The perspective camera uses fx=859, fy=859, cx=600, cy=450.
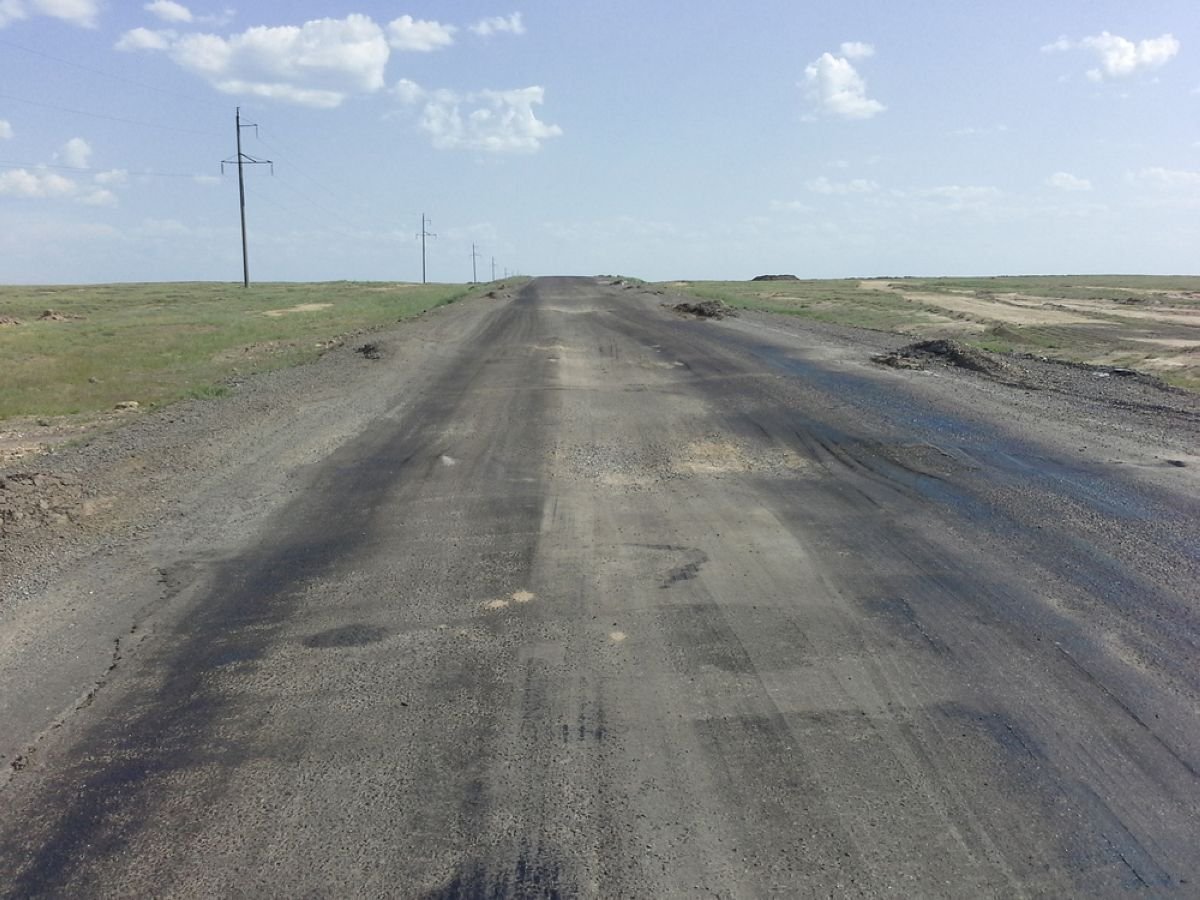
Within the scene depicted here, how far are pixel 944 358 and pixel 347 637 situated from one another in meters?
16.4

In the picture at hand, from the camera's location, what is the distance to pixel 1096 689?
15.4ft

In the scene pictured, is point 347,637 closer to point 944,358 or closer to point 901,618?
point 901,618

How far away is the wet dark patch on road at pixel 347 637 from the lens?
530 centimetres

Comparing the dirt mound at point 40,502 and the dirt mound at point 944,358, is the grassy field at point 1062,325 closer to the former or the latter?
the dirt mound at point 944,358

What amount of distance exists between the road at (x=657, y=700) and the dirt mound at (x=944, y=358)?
8.65m

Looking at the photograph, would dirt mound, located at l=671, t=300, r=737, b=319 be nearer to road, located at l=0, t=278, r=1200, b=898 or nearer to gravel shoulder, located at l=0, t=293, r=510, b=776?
gravel shoulder, located at l=0, t=293, r=510, b=776

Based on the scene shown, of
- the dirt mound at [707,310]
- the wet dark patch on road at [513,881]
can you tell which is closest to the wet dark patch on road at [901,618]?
the wet dark patch on road at [513,881]

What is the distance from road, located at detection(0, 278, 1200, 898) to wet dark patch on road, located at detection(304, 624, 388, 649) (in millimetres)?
30

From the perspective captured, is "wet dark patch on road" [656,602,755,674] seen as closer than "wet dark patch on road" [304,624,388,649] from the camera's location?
Yes

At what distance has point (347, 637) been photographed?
17.7ft

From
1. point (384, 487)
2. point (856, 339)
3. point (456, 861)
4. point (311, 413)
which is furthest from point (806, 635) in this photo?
point (856, 339)

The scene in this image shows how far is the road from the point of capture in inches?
134

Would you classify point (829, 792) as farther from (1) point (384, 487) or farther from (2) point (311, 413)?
(2) point (311, 413)

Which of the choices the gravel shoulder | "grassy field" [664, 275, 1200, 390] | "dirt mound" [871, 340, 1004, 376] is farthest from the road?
"grassy field" [664, 275, 1200, 390]
